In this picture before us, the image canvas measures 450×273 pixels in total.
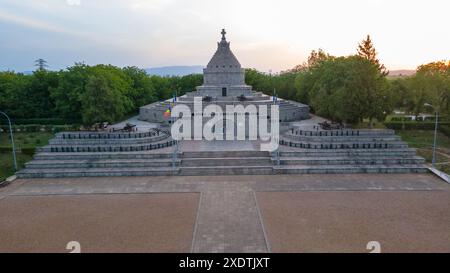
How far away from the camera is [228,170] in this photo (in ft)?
84.6

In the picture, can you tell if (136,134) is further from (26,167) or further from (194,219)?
(194,219)

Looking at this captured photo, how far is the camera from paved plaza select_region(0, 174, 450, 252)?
14.6 m

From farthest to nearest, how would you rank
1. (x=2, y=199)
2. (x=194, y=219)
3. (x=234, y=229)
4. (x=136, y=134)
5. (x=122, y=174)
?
(x=136, y=134), (x=122, y=174), (x=2, y=199), (x=194, y=219), (x=234, y=229)

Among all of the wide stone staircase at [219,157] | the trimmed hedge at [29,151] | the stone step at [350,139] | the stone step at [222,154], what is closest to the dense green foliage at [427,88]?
the stone step at [350,139]

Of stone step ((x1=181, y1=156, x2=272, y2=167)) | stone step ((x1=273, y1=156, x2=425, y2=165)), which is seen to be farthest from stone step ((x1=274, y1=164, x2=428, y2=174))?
stone step ((x1=181, y1=156, x2=272, y2=167))

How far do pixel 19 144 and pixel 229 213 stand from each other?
1082 inches

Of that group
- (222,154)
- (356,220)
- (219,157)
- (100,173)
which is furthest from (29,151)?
(356,220)

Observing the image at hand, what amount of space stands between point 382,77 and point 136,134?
87.0ft

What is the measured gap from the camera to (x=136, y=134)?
31234 mm

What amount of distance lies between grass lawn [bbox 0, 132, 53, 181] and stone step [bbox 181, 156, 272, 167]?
14527mm

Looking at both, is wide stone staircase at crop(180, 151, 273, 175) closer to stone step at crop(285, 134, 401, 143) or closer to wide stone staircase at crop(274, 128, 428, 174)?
wide stone staircase at crop(274, 128, 428, 174)

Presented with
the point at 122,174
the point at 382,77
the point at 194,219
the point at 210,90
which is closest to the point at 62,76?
the point at 210,90

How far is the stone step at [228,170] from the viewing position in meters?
25.7

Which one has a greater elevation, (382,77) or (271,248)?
(382,77)
